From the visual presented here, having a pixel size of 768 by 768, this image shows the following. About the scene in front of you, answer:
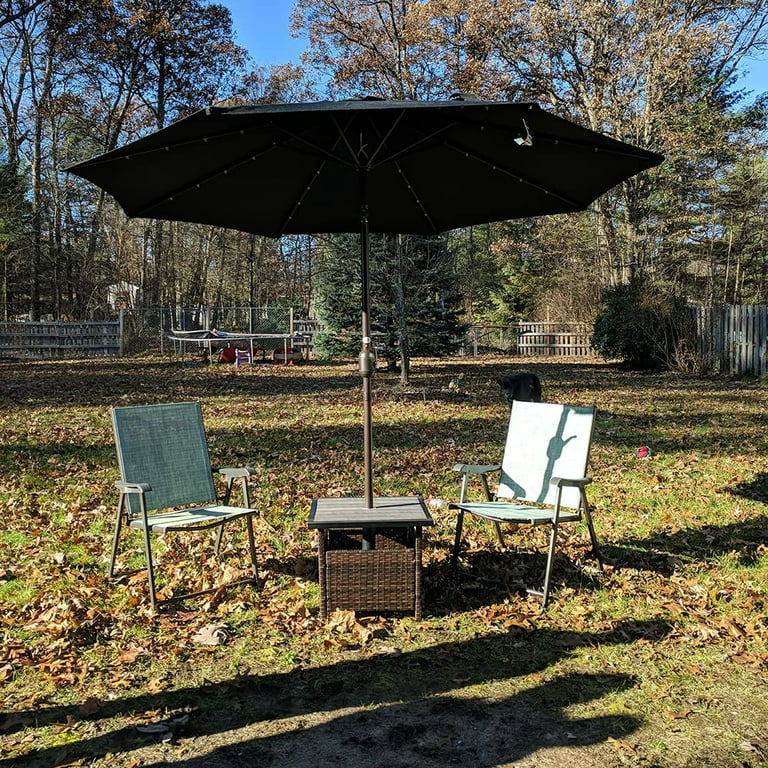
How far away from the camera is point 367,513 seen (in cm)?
402

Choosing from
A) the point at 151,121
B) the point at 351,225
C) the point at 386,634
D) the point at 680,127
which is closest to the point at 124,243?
the point at 151,121

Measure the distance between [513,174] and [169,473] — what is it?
2.77 meters

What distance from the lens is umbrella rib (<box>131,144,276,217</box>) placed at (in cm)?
426

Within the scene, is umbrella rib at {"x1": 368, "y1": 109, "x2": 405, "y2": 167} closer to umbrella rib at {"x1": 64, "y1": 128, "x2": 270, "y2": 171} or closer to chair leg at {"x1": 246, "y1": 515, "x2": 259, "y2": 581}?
umbrella rib at {"x1": 64, "y1": 128, "x2": 270, "y2": 171}

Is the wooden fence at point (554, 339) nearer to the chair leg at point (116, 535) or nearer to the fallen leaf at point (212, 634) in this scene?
the chair leg at point (116, 535)

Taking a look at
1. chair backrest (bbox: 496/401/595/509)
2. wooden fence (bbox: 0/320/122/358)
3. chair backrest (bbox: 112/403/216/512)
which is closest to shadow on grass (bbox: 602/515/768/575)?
chair backrest (bbox: 496/401/595/509)

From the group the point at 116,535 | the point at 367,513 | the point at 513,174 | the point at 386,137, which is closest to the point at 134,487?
the point at 116,535

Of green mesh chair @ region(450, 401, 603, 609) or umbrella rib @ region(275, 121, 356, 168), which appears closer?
umbrella rib @ region(275, 121, 356, 168)

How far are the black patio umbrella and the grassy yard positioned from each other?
0.96 m

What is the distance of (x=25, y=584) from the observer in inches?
174

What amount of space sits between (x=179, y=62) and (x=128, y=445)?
27.0 meters

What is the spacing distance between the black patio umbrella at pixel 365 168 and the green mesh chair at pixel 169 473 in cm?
98

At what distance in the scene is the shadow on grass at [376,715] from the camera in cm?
273

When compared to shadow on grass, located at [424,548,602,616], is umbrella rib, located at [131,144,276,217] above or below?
above
